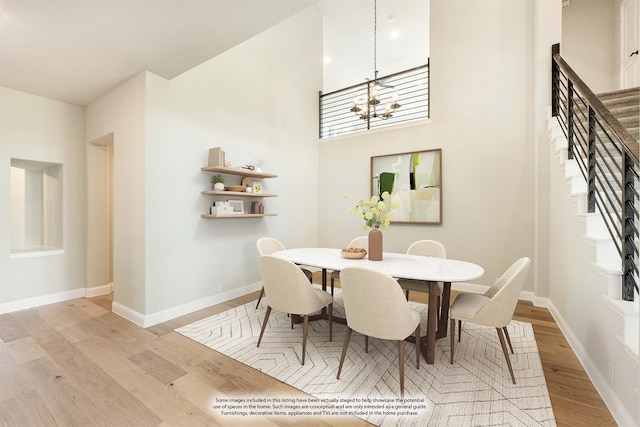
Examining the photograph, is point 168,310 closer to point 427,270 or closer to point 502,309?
point 427,270

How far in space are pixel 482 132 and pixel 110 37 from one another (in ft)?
14.7

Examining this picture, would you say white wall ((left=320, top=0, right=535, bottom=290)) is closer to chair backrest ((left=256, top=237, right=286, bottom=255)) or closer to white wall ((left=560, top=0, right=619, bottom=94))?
white wall ((left=560, top=0, right=619, bottom=94))

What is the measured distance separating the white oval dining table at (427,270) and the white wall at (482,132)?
178 centimetres

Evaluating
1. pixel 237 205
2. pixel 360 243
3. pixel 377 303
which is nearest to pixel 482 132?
pixel 360 243

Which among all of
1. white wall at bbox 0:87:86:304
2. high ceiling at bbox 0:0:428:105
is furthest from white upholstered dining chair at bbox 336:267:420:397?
white wall at bbox 0:87:86:304

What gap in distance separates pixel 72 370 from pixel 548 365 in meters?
3.73

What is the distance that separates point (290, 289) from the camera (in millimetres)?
2236

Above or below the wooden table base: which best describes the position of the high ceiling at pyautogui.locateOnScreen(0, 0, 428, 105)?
above

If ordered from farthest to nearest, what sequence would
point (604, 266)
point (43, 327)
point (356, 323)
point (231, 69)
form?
1. point (231, 69)
2. point (43, 327)
3. point (356, 323)
4. point (604, 266)

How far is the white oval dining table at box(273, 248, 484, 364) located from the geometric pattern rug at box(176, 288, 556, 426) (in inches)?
7.5

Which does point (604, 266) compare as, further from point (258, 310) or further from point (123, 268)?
point (123, 268)

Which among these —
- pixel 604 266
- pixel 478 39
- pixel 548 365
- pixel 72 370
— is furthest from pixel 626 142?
pixel 72 370

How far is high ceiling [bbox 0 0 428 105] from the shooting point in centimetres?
205

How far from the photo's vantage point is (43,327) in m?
2.92
